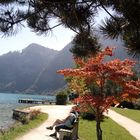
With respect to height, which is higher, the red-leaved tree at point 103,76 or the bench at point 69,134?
the red-leaved tree at point 103,76

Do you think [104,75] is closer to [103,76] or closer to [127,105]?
[103,76]

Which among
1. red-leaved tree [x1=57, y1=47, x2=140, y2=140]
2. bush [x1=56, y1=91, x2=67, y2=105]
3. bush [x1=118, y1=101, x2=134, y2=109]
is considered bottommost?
bush [x1=118, y1=101, x2=134, y2=109]

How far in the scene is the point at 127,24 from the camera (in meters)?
7.07

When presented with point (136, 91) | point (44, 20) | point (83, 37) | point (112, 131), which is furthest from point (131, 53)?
point (112, 131)

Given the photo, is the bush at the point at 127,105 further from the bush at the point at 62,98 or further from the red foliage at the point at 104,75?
the red foliage at the point at 104,75

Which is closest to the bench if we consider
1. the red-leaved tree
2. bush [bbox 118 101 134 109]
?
the red-leaved tree

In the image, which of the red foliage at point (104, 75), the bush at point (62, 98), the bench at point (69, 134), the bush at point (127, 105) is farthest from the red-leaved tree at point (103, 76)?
the bush at point (62, 98)

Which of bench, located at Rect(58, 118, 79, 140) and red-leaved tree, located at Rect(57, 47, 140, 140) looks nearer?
red-leaved tree, located at Rect(57, 47, 140, 140)

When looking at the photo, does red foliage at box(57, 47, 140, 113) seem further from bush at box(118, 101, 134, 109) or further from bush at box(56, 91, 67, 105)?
bush at box(56, 91, 67, 105)

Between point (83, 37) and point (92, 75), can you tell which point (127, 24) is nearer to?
point (83, 37)

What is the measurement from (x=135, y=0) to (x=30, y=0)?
2581mm

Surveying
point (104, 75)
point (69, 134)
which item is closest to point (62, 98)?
point (69, 134)

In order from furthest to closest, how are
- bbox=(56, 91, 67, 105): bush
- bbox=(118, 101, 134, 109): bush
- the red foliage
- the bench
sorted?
bbox=(56, 91, 67, 105): bush
bbox=(118, 101, 134, 109): bush
the bench
the red foliage

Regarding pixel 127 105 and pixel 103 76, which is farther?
pixel 127 105
